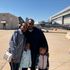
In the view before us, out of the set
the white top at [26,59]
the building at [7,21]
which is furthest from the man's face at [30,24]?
the building at [7,21]

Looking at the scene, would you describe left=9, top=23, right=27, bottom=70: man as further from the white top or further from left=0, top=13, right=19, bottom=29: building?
left=0, top=13, right=19, bottom=29: building

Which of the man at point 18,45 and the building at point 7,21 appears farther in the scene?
the building at point 7,21

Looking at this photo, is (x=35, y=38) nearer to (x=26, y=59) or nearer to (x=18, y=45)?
(x=18, y=45)

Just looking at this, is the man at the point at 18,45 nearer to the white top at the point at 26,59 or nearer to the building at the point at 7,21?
the white top at the point at 26,59

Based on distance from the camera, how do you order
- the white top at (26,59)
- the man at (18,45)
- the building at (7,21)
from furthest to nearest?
the building at (7,21)
the white top at (26,59)
the man at (18,45)

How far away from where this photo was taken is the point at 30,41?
5.77 meters

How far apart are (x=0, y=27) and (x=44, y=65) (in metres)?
86.4

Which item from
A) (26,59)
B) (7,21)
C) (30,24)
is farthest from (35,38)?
(7,21)

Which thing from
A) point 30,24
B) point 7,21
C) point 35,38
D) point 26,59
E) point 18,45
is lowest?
point 7,21

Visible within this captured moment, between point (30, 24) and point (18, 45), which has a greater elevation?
point (30, 24)

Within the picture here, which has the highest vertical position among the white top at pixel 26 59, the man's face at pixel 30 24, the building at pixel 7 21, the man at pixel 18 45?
the man's face at pixel 30 24

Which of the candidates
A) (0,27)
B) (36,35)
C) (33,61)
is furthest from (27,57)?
(0,27)

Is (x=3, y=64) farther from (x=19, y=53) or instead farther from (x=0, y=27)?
(x=0, y=27)

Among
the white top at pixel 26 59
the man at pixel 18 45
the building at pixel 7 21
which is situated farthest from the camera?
the building at pixel 7 21
